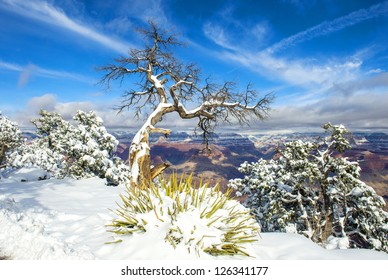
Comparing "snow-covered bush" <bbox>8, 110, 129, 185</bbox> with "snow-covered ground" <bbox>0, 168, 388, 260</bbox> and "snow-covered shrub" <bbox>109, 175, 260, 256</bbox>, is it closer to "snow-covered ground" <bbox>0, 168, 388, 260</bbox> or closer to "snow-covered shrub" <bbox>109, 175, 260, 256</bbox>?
"snow-covered ground" <bbox>0, 168, 388, 260</bbox>

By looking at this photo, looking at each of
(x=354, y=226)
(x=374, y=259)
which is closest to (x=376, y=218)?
(x=354, y=226)

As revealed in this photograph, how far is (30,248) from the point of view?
4039 mm

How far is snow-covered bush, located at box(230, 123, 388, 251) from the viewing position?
15.3 meters

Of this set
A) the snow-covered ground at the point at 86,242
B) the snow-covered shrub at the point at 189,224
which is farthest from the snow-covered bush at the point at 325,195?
the snow-covered shrub at the point at 189,224

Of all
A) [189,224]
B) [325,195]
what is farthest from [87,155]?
[189,224]

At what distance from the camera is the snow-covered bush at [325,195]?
15.3 m

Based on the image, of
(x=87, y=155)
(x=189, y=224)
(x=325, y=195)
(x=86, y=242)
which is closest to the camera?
(x=189, y=224)

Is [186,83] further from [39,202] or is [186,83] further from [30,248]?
[30,248]

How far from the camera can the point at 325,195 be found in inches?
637

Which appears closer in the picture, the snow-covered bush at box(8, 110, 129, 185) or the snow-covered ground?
the snow-covered ground

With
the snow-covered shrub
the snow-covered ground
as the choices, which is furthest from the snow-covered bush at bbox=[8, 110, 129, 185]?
the snow-covered shrub

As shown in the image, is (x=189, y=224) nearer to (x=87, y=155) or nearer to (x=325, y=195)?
(x=325, y=195)

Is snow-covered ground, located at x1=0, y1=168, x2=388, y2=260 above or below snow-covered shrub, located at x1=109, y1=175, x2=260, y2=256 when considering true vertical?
below

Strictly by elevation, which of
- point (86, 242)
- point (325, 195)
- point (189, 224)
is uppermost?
point (189, 224)
